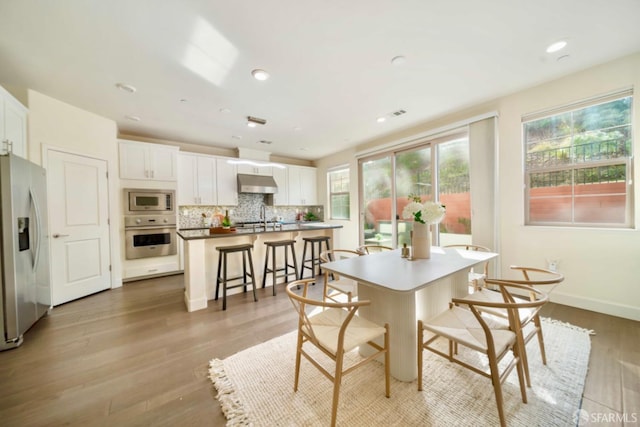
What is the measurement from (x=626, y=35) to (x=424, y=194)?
2563mm

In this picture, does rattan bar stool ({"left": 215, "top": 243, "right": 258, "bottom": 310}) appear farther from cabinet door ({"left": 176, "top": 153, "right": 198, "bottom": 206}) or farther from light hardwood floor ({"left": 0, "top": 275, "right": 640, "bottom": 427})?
cabinet door ({"left": 176, "top": 153, "right": 198, "bottom": 206})

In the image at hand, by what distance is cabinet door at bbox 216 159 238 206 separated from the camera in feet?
16.4

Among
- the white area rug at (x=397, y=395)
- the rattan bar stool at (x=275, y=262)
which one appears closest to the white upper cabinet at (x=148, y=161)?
the rattan bar stool at (x=275, y=262)

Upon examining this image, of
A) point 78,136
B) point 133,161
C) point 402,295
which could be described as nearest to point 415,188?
point 402,295

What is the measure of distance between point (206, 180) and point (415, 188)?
4.23 meters

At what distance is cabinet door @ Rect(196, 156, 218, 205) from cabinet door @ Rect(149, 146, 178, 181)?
44cm

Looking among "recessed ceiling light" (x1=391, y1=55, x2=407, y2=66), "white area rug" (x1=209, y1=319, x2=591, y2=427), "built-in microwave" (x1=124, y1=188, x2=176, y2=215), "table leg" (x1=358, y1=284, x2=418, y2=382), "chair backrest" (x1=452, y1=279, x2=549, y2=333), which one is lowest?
"white area rug" (x1=209, y1=319, x2=591, y2=427)

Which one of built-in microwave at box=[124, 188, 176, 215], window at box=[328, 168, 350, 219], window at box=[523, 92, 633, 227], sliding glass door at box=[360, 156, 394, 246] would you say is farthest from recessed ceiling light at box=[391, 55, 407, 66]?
built-in microwave at box=[124, 188, 176, 215]

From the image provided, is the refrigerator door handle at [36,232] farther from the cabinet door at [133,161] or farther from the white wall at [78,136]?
the cabinet door at [133,161]

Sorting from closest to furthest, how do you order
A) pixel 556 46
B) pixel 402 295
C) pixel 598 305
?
pixel 402 295 < pixel 556 46 < pixel 598 305

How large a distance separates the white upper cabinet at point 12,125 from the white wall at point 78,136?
0.35ft

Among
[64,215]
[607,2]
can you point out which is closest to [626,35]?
[607,2]

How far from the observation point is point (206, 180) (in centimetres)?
485

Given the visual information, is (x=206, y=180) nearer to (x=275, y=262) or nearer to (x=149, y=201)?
(x=149, y=201)
